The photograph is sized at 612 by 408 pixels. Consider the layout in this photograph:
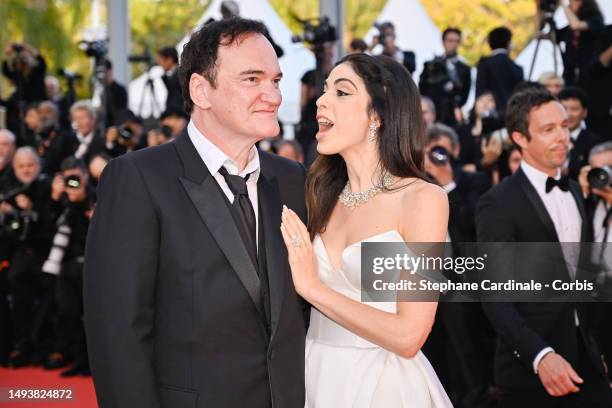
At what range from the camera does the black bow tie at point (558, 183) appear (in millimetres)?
3703

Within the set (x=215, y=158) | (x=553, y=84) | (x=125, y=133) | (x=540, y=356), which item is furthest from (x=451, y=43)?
(x=215, y=158)

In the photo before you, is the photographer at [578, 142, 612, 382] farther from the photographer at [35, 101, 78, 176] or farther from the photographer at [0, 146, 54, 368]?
the photographer at [35, 101, 78, 176]

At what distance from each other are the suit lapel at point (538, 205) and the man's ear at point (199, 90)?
65.3 inches

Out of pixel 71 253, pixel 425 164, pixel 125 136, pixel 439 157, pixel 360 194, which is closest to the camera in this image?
pixel 360 194

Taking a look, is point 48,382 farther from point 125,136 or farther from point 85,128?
point 85,128

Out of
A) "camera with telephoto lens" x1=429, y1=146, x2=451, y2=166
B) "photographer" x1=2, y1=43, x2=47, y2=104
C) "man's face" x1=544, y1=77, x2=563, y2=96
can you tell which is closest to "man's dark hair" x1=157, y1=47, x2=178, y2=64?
"photographer" x1=2, y1=43, x2=47, y2=104

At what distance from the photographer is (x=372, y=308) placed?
2.58 m

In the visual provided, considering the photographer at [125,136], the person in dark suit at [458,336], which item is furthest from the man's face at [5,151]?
the person in dark suit at [458,336]

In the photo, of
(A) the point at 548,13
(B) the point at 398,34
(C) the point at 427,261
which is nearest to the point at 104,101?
(B) the point at 398,34

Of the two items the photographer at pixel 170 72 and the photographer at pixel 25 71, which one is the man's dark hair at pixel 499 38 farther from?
the photographer at pixel 25 71

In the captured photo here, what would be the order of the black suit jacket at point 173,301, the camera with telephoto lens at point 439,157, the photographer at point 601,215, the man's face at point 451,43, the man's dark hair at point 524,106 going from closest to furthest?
the black suit jacket at point 173,301, the man's dark hair at point 524,106, the photographer at point 601,215, the camera with telephoto lens at point 439,157, the man's face at point 451,43

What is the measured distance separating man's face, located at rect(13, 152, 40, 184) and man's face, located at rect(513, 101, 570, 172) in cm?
439

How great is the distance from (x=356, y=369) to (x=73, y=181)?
413cm

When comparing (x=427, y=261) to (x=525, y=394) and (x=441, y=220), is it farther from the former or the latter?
(x=525, y=394)
